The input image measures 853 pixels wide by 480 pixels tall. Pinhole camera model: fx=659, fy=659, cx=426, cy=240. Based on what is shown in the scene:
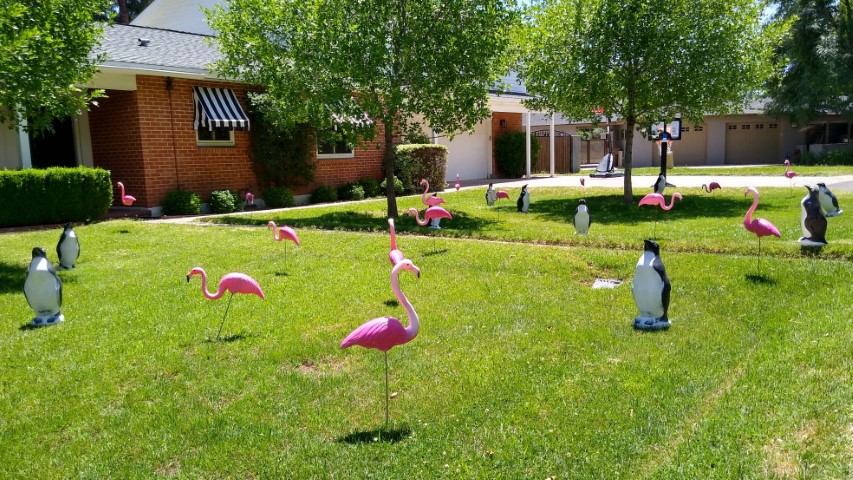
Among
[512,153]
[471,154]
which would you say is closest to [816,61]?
[512,153]

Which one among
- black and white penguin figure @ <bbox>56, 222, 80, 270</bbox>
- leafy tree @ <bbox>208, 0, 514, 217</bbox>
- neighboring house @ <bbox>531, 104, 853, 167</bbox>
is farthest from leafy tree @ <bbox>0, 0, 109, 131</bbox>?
neighboring house @ <bbox>531, 104, 853, 167</bbox>

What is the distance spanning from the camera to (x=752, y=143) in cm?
3959

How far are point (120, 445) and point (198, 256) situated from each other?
639 centimetres

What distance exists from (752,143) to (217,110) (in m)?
34.1

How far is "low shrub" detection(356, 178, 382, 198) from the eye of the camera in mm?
20781

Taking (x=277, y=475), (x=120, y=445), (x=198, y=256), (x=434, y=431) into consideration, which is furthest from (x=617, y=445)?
(x=198, y=256)

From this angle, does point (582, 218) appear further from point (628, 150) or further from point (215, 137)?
point (215, 137)

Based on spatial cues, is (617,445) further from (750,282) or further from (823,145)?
(823,145)

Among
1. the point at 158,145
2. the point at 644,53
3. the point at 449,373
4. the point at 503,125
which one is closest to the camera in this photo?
the point at 449,373

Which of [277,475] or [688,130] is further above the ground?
[688,130]

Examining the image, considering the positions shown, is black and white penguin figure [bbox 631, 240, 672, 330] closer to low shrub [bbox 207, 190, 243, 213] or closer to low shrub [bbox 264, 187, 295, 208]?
low shrub [bbox 207, 190, 243, 213]

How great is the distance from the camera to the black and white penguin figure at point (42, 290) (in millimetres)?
6548

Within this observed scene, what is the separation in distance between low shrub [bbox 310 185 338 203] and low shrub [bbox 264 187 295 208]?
4.03 ft

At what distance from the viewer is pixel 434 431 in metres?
4.36
